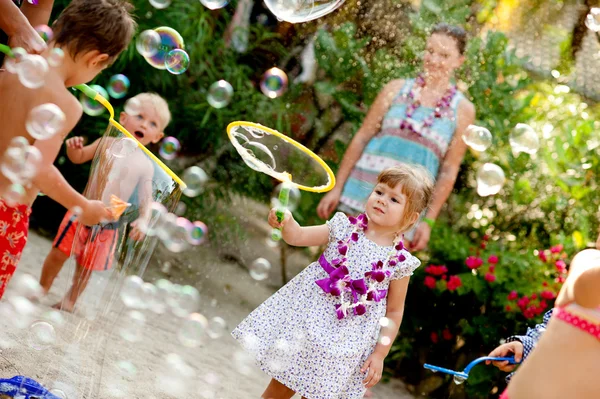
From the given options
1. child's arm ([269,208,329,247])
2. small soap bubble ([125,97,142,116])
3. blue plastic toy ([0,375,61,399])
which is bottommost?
blue plastic toy ([0,375,61,399])

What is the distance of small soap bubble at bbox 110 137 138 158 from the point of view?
219cm

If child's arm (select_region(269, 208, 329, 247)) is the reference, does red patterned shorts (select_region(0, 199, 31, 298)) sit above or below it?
below

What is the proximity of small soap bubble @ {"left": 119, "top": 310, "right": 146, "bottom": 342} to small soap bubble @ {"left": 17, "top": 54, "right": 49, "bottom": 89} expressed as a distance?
154cm

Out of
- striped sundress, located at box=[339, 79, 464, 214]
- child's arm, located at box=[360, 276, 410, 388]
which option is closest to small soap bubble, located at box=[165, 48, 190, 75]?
striped sundress, located at box=[339, 79, 464, 214]

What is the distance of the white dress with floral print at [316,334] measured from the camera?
2.57 m

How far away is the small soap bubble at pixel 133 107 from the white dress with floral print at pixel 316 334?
107 cm

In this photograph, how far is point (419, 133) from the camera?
3561mm

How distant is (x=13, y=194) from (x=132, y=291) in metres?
0.44

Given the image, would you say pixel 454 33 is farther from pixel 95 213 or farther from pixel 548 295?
pixel 95 213

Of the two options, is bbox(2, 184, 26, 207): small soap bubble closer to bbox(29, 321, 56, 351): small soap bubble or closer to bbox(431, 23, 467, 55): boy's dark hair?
bbox(29, 321, 56, 351): small soap bubble

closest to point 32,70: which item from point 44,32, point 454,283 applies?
point 44,32

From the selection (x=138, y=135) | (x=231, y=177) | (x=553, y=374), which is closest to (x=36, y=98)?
(x=138, y=135)

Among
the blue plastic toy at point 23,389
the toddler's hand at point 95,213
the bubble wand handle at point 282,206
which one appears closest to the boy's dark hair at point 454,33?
the bubble wand handle at point 282,206

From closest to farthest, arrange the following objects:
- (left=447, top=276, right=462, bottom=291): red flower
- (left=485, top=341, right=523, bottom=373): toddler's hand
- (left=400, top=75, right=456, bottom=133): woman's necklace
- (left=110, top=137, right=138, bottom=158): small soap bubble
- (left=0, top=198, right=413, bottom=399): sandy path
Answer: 1. (left=110, top=137, right=138, bottom=158): small soap bubble
2. (left=485, top=341, right=523, bottom=373): toddler's hand
3. (left=0, top=198, right=413, bottom=399): sandy path
4. (left=400, top=75, right=456, bottom=133): woman's necklace
5. (left=447, top=276, right=462, bottom=291): red flower
